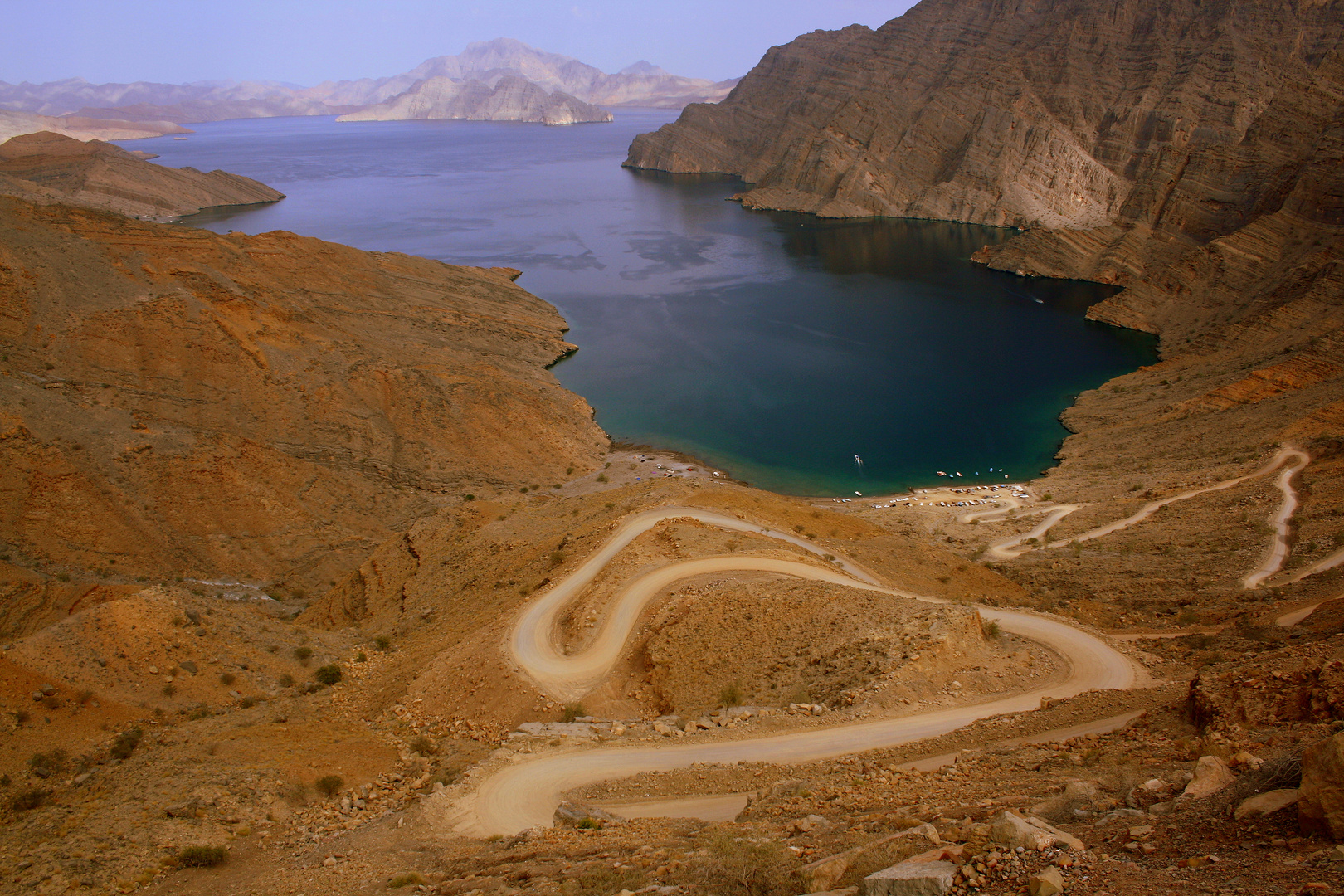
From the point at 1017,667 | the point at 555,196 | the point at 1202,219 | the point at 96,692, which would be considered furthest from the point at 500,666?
the point at 555,196

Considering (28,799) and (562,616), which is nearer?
(28,799)

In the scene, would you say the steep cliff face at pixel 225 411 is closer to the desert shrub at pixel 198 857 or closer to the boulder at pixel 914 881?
the desert shrub at pixel 198 857

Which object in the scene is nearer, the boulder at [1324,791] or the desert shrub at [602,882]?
the boulder at [1324,791]

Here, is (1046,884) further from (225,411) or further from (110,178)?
(110,178)

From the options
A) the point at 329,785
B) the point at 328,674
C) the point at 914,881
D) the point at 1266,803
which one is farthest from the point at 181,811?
the point at 1266,803

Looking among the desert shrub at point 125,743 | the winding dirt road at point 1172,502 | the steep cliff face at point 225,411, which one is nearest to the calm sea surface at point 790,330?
the steep cliff face at point 225,411

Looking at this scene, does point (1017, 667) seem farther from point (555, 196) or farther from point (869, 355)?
point (555, 196)

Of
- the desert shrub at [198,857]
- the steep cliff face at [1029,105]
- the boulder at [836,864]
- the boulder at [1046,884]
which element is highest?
the steep cliff face at [1029,105]

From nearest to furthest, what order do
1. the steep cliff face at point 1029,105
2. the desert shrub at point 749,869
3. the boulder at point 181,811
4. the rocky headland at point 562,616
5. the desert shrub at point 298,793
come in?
the desert shrub at point 749,869 < the rocky headland at point 562,616 < the boulder at point 181,811 < the desert shrub at point 298,793 < the steep cliff face at point 1029,105

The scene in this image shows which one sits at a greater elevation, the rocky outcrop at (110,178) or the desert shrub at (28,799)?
the rocky outcrop at (110,178)
